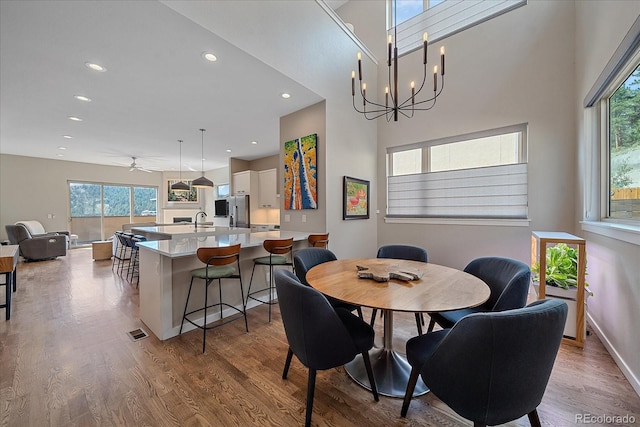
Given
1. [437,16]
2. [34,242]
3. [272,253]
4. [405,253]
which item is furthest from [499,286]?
[34,242]

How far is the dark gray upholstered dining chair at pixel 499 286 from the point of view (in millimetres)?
1642

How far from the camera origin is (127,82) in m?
3.01

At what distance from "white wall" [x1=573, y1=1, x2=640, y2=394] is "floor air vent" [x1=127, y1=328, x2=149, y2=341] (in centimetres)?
395

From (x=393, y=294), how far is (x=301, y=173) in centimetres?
274

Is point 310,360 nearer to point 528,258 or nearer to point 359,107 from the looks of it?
point 528,258

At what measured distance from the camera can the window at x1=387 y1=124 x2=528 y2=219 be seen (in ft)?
11.4

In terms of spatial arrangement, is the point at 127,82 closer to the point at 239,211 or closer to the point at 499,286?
the point at 239,211

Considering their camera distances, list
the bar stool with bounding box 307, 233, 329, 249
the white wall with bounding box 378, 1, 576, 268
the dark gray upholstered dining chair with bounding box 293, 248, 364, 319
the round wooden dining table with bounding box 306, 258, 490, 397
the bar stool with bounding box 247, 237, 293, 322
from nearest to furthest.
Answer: the round wooden dining table with bounding box 306, 258, 490, 397, the dark gray upholstered dining chair with bounding box 293, 248, 364, 319, the bar stool with bounding box 247, 237, 293, 322, the white wall with bounding box 378, 1, 576, 268, the bar stool with bounding box 307, 233, 329, 249

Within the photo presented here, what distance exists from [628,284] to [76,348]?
455 centimetres

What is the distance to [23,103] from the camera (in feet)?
11.5

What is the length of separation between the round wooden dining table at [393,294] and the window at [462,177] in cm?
222

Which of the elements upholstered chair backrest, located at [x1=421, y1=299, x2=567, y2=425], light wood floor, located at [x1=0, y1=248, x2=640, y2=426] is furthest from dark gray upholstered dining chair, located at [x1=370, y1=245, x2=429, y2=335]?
upholstered chair backrest, located at [x1=421, y1=299, x2=567, y2=425]

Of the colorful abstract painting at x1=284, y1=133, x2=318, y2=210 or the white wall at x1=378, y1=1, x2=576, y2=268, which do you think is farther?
the colorful abstract painting at x1=284, y1=133, x2=318, y2=210

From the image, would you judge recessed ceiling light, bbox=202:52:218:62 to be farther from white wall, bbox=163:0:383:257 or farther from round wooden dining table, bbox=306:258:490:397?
round wooden dining table, bbox=306:258:490:397
